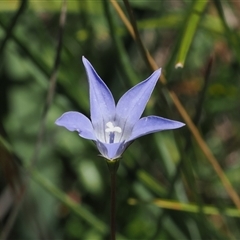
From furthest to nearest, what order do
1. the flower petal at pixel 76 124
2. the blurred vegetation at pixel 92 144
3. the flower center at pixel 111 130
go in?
1. the blurred vegetation at pixel 92 144
2. the flower center at pixel 111 130
3. the flower petal at pixel 76 124

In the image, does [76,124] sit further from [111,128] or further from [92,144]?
[92,144]

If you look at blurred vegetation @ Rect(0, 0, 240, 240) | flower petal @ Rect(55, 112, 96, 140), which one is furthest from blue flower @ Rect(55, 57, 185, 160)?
blurred vegetation @ Rect(0, 0, 240, 240)

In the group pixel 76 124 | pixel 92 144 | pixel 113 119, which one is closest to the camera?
pixel 76 124

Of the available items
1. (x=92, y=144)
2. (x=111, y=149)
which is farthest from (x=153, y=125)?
(x=92, y=144)

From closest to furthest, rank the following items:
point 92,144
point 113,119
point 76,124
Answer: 1. point 76,124
2. point 113,119
3. point 92,144

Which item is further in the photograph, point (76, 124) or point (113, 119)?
point (113, 119)

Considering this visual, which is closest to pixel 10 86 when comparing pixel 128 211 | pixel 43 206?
pixel 43 206

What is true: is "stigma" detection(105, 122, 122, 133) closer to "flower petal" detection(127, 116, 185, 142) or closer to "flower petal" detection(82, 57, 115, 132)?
"flower petal" detection(82, 57, 115, 132)

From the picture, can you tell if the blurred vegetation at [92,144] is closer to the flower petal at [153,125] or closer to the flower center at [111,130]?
the flower center at [111,130]

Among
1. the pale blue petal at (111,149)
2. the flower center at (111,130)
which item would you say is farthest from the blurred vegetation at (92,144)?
the pale blue petal at (111,149)
